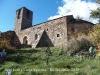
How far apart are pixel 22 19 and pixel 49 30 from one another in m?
8.45

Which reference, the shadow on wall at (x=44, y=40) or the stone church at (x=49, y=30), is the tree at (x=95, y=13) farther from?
the shadow on wall at (x=44, y=40)

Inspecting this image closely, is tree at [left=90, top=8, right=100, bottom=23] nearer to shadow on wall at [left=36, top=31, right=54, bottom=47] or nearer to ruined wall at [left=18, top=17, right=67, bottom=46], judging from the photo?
ruined wall at [left=18, top=17, right=67, bottom=46]

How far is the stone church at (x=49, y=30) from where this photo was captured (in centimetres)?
2394

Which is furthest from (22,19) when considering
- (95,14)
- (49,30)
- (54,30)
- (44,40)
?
(95,14)

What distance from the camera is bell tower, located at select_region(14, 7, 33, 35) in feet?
110

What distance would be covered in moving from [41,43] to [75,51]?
466 inches

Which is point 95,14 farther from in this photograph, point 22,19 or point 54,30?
point 22,19

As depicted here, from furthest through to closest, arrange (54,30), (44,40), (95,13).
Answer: (44,40)
(54,30)
(95,13)

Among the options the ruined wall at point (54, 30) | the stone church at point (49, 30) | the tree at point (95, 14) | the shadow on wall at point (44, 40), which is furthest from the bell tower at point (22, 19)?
the tree at point (95, 14)

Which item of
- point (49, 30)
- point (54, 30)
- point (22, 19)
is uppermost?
point (22, 19)

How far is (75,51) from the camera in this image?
629 inches

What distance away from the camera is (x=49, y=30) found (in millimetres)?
27109

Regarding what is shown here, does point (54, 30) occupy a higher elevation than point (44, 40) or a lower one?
higher

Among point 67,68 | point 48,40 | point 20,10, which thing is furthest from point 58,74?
point 20,10
